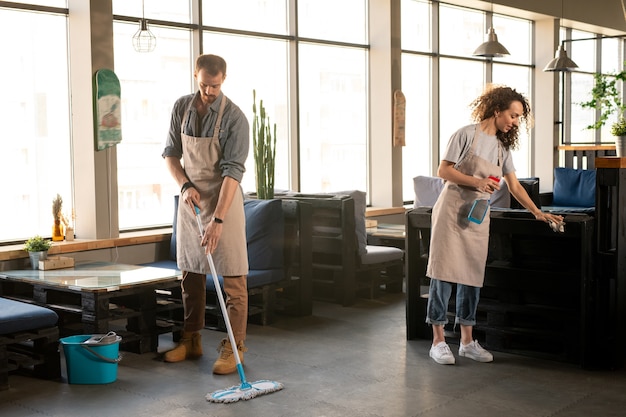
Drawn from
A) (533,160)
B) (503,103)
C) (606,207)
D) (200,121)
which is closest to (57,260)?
(200,121)

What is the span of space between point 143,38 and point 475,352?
3.48 metres

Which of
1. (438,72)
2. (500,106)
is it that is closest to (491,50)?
(438,72)

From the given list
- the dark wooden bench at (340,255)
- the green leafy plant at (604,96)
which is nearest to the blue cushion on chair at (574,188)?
the green leafy plant at (604,96)

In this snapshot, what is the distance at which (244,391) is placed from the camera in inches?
159

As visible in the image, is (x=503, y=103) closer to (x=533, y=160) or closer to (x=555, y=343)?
(x=555, y=343)

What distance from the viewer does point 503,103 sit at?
450 centimetres

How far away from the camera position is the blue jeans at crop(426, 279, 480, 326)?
15.3 ft

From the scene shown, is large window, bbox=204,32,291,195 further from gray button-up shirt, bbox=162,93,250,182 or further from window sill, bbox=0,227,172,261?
gray button-up shirt, bbox=162,93,250,182

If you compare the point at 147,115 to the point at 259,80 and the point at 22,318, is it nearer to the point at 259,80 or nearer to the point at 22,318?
the point at 259,80

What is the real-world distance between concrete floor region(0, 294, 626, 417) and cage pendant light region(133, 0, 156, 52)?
2274 mm

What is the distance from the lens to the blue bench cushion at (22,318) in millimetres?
4227

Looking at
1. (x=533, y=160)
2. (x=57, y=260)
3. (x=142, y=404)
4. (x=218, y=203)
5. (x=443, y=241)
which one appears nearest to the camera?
(x=142, y=404)

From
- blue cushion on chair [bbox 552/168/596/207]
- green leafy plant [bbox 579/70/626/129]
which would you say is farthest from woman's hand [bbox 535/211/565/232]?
green leafy plant [bbox 579/70/626/129]

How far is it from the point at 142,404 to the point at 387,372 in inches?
51.3
